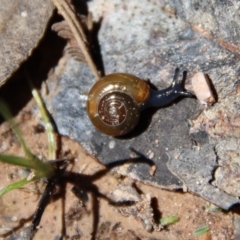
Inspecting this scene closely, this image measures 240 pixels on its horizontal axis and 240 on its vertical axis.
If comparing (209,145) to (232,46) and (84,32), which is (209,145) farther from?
(84,32)

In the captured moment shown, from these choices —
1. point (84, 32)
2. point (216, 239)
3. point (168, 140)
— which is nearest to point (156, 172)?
point (168, 140)

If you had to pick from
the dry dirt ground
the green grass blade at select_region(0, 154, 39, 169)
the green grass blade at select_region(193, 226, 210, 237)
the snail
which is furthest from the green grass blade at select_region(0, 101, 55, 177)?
the green grass blade at select_region(193, 226, 210, 237)

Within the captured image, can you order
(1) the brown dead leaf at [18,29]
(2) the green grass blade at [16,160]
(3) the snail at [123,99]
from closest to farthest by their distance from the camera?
(2) the green grass blade at [16,160]
(1) the brown dead leaf at [18,29]
(3) the snail at [123,99]

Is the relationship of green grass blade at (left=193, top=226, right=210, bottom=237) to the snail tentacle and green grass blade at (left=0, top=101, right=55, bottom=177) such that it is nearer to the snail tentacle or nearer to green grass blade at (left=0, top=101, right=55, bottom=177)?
the snail tentacle

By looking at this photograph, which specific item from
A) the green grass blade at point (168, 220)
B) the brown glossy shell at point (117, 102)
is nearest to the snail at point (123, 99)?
the brown glossy shell at point (117, 102)

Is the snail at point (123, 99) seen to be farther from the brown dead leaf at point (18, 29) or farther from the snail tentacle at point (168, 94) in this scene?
the brown dead leaf at point (18, 29)

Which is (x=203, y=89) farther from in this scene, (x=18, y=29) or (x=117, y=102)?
(x=18, y=29)

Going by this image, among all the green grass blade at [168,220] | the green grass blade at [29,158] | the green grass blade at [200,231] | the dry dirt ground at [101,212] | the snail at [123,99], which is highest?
the green grass blade at [29,158]
